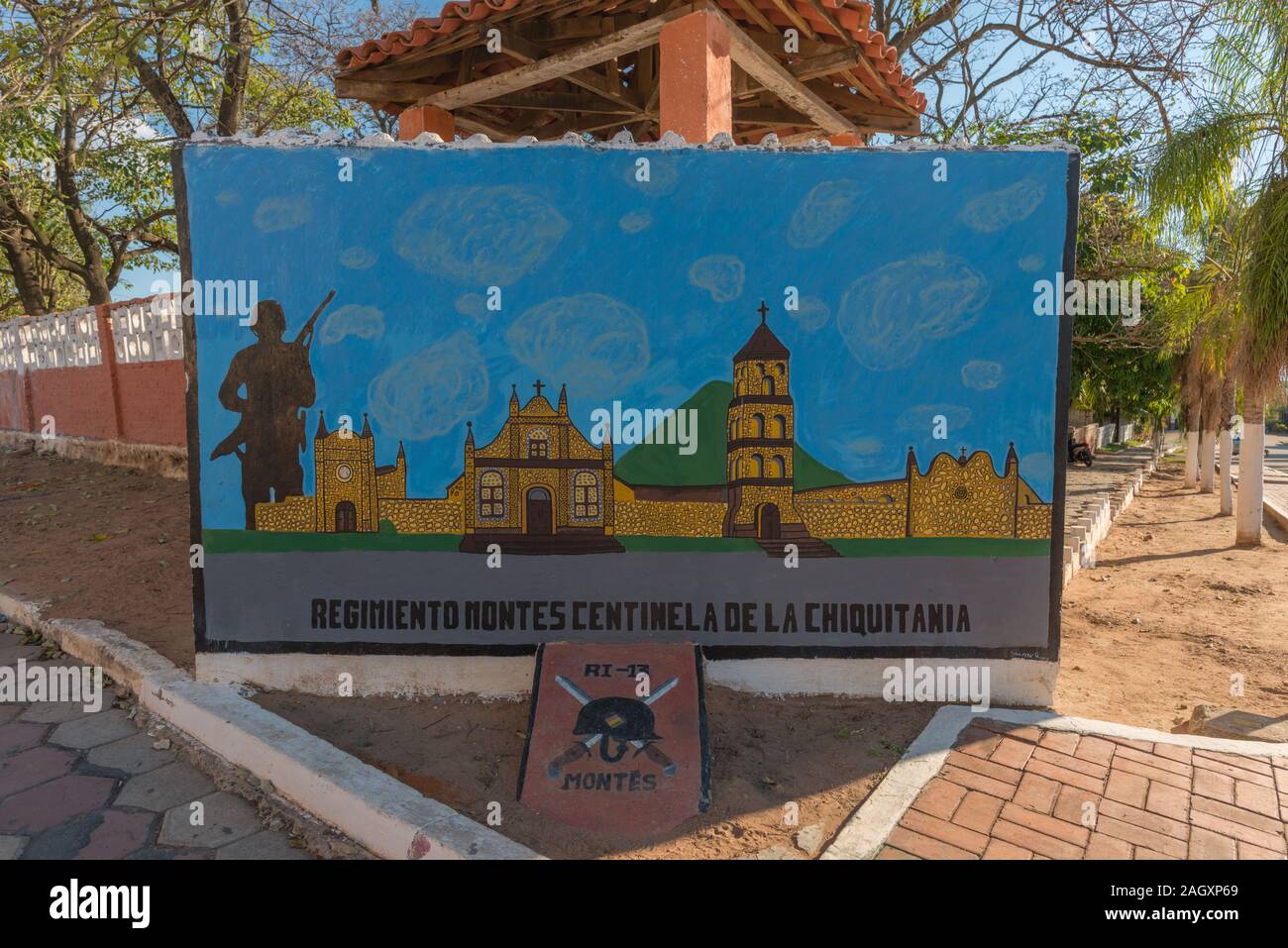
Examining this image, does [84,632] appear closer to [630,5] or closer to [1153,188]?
[630,5]

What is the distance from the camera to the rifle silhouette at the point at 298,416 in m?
4.11

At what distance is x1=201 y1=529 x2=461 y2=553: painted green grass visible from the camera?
415cm

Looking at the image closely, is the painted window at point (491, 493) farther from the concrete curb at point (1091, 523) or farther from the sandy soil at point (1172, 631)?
the concrete curb at point (1091, 523)

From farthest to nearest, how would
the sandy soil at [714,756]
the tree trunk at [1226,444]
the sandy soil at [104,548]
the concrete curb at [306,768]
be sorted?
the tree trunk at [1226,444]
the sandy soil at [104,548]
the sandy soil at [714,756]
the concrete curb at [306,768]

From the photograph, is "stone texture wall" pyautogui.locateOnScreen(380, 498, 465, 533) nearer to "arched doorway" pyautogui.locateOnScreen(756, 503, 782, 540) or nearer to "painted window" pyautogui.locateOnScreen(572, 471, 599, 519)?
"painted window" pyautogui.locateOnScreen(572, 471, 599, 519)

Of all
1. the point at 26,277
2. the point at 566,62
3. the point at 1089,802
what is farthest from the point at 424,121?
the point at 26,277

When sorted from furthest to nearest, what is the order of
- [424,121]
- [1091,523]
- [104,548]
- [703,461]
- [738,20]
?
[1091,523], [104,548], [424,121], [738,20], [703,461]

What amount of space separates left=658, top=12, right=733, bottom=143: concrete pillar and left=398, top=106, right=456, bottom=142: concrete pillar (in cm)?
226

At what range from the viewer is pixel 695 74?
4.99 metres

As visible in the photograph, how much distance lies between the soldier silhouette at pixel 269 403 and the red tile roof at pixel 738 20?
233 centimetres

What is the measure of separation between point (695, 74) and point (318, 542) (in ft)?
11.7

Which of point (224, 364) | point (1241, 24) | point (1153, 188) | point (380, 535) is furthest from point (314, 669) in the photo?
point (1241, 24)

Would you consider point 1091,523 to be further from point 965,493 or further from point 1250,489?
point 965,493

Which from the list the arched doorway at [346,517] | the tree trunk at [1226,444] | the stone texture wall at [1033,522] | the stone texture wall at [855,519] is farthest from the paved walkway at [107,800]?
the tree trunk at [1226,444]
